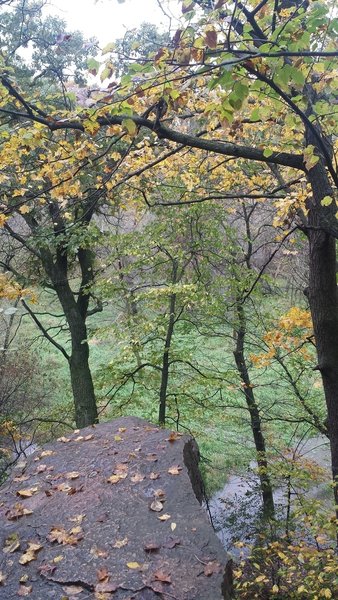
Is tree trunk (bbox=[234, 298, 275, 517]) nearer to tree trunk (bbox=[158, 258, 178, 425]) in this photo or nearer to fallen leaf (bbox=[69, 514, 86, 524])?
tree trunk (bbox=[158, 258, 178, 425])

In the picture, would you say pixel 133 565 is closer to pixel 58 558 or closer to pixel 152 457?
pixel 58 558

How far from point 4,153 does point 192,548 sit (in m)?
3.38

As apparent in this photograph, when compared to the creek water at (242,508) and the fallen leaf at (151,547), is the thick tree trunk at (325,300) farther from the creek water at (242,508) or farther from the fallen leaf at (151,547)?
the creek water at (242,508)

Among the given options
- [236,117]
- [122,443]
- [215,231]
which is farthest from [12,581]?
[215,231]

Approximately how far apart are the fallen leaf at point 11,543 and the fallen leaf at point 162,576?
109 cm

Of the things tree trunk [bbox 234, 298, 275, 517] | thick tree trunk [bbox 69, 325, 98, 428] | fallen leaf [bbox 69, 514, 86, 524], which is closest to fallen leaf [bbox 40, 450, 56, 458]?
fallen leaf [bbox 69, 514, 86, 524]

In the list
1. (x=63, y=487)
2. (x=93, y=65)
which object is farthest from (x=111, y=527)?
(x=93, y=65)

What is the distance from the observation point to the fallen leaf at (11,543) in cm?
339

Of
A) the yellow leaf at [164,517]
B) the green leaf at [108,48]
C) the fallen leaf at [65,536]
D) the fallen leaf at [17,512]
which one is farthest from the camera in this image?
the fallen leaf at [17,512]

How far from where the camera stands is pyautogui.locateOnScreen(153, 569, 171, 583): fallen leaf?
9.54ft

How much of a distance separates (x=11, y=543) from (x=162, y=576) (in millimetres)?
1219

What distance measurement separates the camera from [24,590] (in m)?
2.97

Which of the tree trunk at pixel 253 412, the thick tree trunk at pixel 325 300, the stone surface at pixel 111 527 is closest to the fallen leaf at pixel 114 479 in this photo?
the stone surface at pixel 111 527

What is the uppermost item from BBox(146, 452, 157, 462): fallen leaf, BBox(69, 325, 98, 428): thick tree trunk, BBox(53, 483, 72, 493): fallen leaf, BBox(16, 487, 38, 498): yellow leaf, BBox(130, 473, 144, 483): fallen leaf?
BBox(69, 325, 98, 428): thick tree trunk
